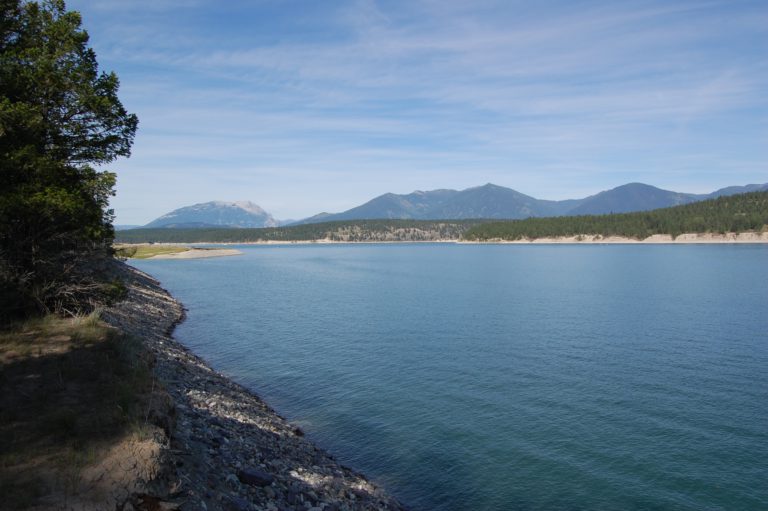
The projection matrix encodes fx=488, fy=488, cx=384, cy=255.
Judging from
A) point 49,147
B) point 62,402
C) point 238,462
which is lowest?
point 238,462

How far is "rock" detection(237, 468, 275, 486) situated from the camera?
1566 cm

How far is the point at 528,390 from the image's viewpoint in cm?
3148

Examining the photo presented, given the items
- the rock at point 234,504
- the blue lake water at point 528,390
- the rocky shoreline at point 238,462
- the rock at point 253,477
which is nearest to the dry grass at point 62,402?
the rocky shoreline at point 238,462

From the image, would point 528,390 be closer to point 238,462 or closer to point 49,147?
point 238,462

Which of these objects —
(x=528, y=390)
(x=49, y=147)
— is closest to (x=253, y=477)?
(x=49, y=147)

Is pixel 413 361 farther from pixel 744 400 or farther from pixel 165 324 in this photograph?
pixel 165 324

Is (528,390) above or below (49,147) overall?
below

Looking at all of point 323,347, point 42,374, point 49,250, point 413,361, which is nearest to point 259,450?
point 42,374

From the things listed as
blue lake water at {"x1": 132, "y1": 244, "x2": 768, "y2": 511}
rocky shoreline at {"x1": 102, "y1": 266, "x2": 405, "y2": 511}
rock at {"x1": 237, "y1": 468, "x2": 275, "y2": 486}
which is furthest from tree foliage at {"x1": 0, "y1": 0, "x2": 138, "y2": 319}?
blue lake water at {"x1": 132, "y1": 244, "x2": 768, "y2": 511}

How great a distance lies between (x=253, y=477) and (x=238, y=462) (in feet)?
5.00

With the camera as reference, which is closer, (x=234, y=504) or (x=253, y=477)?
(x=234, y=504)

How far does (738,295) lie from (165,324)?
7304cm

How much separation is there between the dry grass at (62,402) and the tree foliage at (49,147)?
289 cm

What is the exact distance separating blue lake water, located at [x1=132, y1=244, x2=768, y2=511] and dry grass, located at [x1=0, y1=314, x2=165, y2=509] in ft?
35.3
